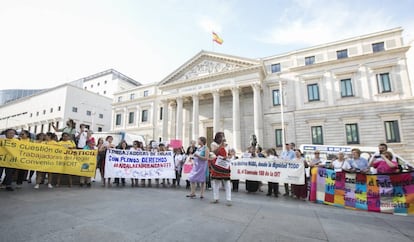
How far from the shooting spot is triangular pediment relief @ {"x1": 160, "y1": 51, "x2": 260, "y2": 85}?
993 inches

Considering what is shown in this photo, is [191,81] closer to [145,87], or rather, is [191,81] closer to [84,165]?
[145,87]

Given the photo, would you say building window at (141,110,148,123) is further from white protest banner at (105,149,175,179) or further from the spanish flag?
white protest banner at (105,149,175,179)

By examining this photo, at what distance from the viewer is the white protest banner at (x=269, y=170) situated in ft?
23.1

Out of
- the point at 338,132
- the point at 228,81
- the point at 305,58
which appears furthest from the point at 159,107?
the point at 338,132

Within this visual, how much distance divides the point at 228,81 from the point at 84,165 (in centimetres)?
2064

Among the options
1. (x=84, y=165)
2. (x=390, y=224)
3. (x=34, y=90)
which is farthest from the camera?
(x=34, y=90)

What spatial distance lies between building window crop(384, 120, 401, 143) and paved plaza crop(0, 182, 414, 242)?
1946 centimetres

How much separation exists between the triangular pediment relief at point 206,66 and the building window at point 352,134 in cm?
1236

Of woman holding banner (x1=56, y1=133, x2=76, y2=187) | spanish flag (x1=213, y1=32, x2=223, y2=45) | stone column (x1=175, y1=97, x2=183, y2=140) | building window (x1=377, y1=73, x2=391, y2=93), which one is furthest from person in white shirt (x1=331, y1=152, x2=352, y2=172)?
spanish flag (x1=213, y1=32, x2=223, y2=45)

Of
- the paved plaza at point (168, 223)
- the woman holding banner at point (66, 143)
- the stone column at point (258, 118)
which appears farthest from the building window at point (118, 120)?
the paved plaza at point (168, 223)

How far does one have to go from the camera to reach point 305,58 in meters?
24.5

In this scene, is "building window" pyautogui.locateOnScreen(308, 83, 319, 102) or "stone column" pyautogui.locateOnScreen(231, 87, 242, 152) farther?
"building window" pyautogui.locateOnScreen(308, 83, 319, 102)

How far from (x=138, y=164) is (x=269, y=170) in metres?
5.27

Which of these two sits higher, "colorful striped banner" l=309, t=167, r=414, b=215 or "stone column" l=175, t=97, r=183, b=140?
"stone column" l=175, t=97, r=183, b=140
